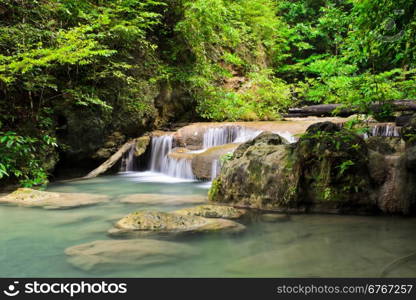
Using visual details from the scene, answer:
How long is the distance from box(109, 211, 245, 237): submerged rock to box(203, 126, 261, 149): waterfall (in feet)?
20.6

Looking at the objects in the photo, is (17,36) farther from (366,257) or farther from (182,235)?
(366,257)

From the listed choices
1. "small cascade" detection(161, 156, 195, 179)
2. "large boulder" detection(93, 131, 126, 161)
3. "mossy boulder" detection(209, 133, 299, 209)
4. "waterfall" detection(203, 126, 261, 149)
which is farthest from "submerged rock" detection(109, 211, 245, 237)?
"large boulder" detection(93, 131, 126, 161)

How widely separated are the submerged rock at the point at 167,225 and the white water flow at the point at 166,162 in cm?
440

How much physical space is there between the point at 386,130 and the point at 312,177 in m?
4.27

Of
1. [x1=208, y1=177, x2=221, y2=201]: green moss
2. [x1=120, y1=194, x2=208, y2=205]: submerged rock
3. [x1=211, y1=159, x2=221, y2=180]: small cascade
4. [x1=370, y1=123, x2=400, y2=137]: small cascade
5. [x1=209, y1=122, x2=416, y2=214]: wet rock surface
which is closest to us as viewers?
[x1=209, y1=122, x2=416, y2=214]: wet rock surface

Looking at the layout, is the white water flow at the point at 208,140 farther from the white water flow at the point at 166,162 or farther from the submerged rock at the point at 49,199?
the submerged rock at the point at 49,199

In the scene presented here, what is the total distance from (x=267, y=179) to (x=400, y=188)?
185 centimetres

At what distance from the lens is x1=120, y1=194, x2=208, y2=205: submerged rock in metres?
6.19

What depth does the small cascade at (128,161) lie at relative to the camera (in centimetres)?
1078

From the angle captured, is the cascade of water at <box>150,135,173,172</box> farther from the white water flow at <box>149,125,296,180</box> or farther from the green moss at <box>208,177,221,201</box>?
the green moss at <box>208,177,221,201</box>

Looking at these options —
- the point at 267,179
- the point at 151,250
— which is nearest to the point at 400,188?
the point at 267,179

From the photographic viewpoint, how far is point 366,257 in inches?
130

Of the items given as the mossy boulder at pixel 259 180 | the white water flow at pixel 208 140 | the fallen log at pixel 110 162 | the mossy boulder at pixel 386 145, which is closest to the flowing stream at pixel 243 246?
the mossy boulder at pixel 259 180

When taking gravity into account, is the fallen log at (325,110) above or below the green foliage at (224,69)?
below
